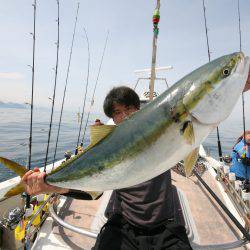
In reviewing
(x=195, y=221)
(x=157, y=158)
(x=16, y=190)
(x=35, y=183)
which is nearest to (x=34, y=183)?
(x=35, y=183)

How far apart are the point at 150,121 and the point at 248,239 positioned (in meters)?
2.21

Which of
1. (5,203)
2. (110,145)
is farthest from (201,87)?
(5,203)

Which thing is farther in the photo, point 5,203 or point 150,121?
point 5,203

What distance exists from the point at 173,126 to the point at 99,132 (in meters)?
0.63

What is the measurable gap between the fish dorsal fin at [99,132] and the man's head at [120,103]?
1.02 metres

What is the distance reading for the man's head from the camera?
118 inches

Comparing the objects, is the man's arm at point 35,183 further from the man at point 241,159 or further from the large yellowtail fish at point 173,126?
the man at point 241,159

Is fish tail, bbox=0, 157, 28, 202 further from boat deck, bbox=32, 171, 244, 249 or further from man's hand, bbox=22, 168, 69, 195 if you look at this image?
boat deck, bbox=32, 171, 244, 249

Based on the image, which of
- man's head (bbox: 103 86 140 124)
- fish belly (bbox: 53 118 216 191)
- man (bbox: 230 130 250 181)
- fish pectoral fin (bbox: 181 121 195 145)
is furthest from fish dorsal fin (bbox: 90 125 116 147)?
man (bbox: 230 130 250 181)

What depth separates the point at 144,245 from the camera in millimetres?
2430

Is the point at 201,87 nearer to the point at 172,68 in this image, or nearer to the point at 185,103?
the point at 185,103

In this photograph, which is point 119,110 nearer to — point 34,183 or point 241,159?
point 34,183

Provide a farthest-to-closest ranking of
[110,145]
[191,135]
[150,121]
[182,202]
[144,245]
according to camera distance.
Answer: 1. [182,202]
2. [144,245]
3. [110,145]
4. [150,121]
5. [191,135]

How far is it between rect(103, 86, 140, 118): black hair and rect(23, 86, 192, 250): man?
3.28 feet
